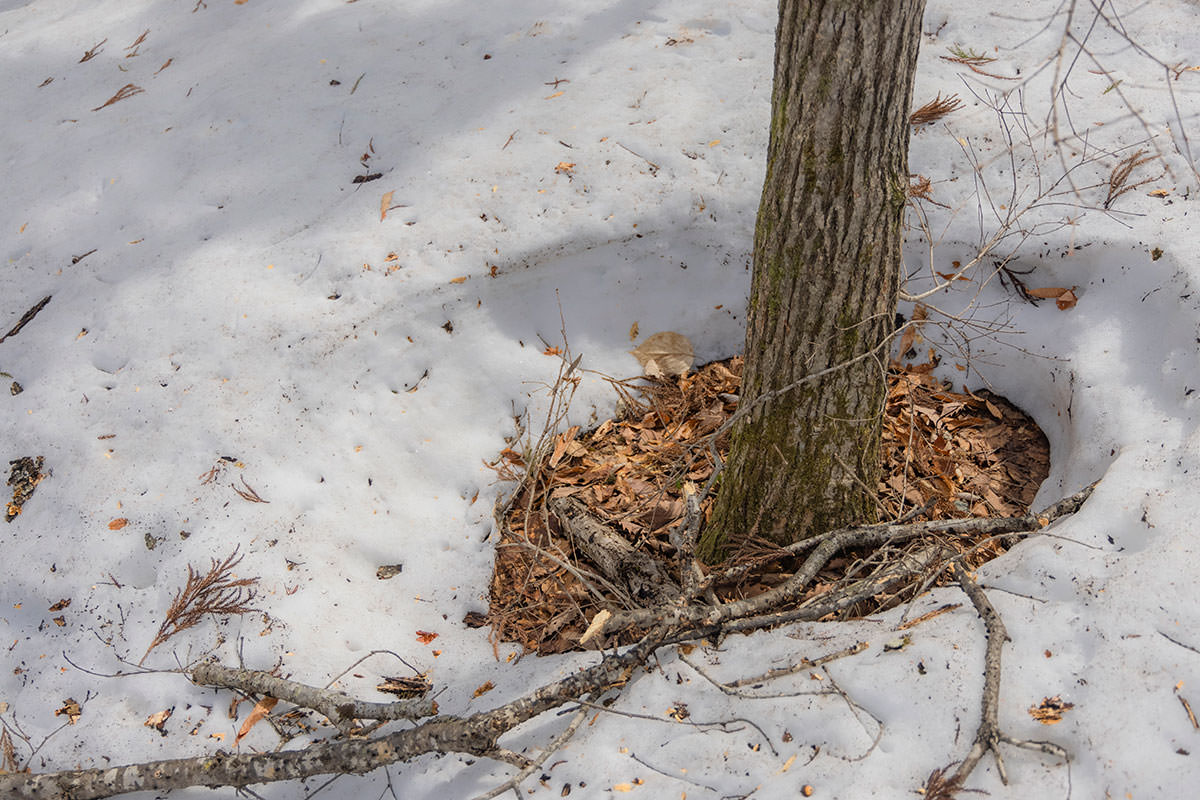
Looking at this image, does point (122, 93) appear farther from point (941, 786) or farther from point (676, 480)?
point (941, 786)

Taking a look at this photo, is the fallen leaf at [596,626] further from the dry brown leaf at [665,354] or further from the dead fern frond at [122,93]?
the dead fern frond at [122,93]

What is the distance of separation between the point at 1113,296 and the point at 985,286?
0.45 meters

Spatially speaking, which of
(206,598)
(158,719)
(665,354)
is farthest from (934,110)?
(158,719)

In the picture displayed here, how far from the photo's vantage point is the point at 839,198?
78.5 inches

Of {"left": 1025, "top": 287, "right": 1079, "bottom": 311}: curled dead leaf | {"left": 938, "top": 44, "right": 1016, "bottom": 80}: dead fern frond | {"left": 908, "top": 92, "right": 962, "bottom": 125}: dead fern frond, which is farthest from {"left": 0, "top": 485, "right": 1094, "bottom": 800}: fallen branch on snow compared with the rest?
{"left": 938, "top": 44, "right": 1016, "bottom": 80}: dead fern frond

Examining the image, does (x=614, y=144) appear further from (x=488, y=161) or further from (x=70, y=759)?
(x=70, y=759)

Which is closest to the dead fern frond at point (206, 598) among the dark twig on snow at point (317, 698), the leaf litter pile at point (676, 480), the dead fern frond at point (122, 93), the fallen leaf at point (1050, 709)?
the dark twig on snow at point (317, 698)

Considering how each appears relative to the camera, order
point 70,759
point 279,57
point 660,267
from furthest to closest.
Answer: point 279,57
point 660,267
point 70,759

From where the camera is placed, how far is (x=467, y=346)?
3154mm

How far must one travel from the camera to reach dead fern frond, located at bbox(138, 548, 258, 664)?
2.43 m

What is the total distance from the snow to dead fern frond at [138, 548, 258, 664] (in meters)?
0.06

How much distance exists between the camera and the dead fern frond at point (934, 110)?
11.6ft

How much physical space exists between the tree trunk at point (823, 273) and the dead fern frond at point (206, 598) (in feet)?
5.33

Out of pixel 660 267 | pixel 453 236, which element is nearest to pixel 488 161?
pixel 453 236
